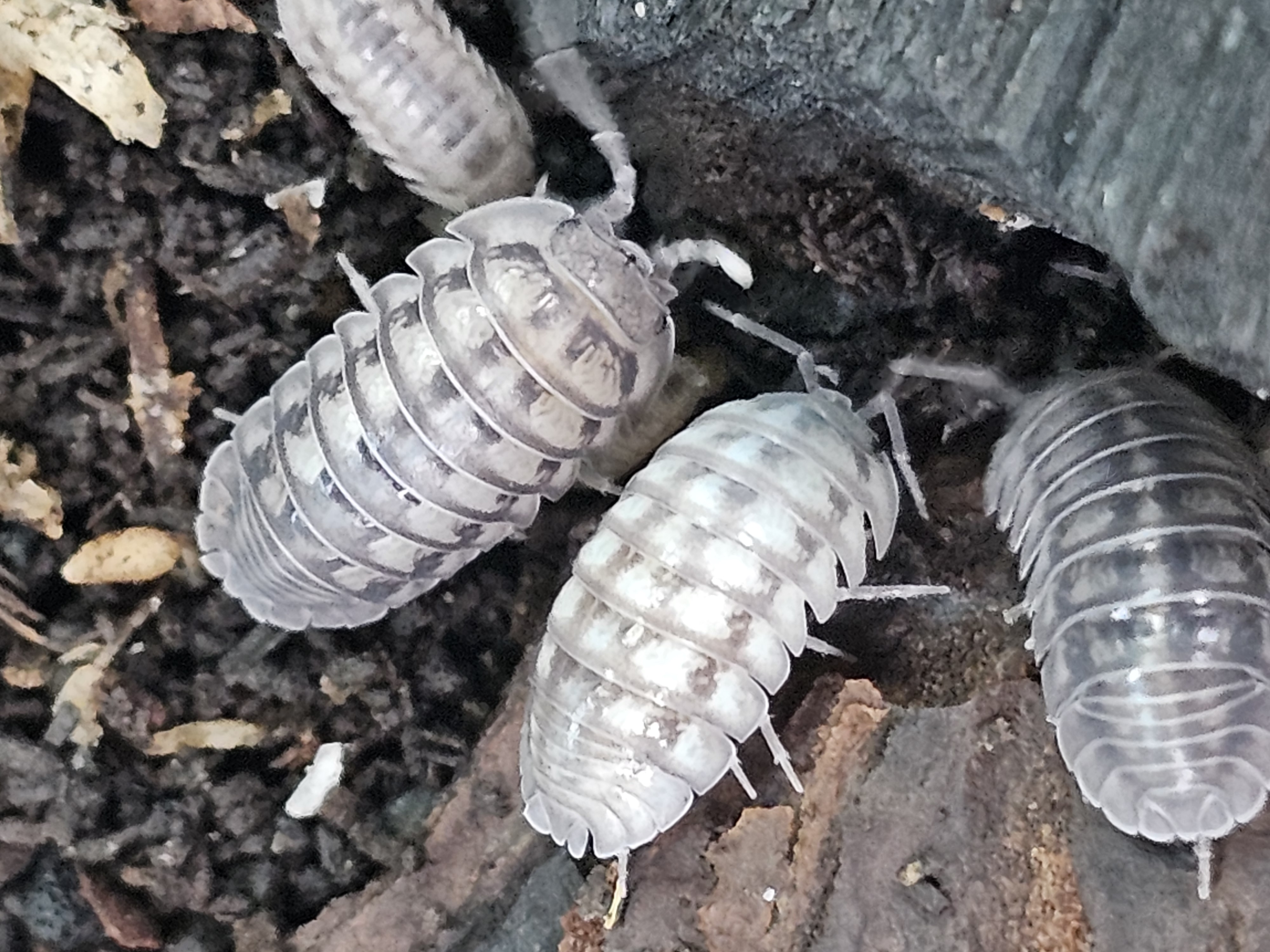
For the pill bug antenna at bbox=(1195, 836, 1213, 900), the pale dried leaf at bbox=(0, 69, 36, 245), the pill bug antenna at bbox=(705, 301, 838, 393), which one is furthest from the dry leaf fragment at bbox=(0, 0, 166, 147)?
the pill bug antenna at bbox=(1195, 836, 1213, 900)

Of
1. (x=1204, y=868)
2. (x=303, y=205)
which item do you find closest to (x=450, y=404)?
(x=303, y=205)

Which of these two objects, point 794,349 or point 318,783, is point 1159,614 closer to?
point 794,349

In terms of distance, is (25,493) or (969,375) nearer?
(969,375)

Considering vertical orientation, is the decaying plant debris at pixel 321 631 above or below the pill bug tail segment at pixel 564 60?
below

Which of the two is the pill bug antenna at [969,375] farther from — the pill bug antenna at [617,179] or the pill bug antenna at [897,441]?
the pill bug antenna at [617,179]

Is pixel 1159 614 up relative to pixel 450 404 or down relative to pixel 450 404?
down

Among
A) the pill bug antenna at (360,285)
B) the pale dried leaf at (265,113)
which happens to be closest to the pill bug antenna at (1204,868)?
the pill bug antenna at (360,285)
